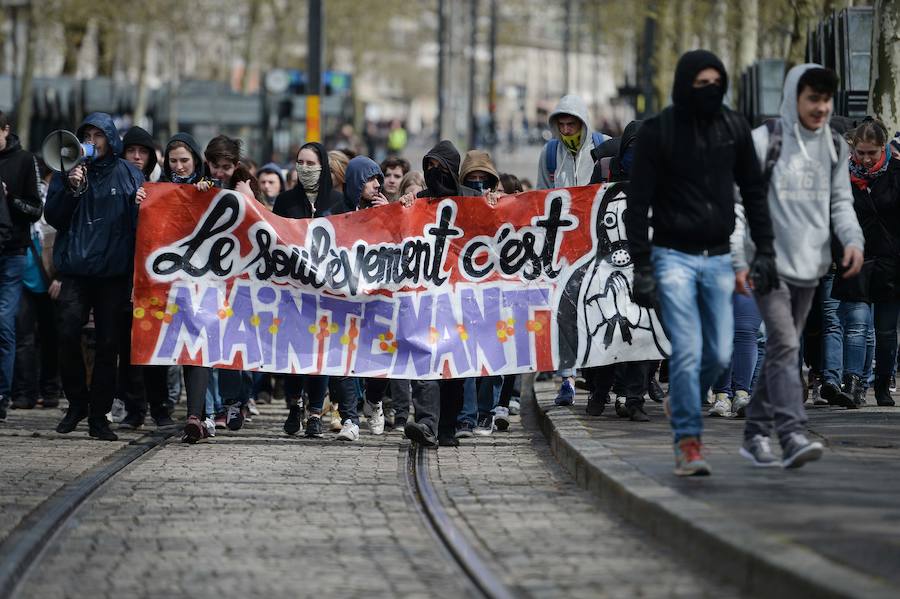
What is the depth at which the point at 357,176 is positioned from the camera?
13.0 m

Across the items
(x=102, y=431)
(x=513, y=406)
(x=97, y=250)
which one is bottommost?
(x=102, y=431)

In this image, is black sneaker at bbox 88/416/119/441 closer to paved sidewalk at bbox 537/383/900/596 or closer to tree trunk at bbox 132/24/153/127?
paved sidewalk at bbox 537/383/900/596

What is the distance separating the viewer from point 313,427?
12.5 meters

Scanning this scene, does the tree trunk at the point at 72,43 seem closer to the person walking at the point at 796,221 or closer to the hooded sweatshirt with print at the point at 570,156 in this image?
the hooded sweatshirt with print at the point at 570,156

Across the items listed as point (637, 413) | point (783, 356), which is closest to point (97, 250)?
point (637, 413)

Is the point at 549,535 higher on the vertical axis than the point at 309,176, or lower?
lower

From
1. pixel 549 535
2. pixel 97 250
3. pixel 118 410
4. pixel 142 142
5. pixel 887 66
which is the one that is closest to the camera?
pixel 549 535

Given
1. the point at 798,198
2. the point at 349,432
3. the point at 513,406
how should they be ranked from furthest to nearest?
the point at 513,406 → the point at 349,432 → the point at 798,198

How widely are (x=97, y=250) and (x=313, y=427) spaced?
1802 mm

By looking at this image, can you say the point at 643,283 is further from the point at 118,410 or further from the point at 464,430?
the point at 118,410

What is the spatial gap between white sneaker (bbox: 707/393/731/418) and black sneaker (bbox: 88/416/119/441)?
383 centimetres

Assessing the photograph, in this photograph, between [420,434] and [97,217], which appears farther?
[97,217]

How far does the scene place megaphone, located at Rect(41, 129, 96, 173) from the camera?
1177cm

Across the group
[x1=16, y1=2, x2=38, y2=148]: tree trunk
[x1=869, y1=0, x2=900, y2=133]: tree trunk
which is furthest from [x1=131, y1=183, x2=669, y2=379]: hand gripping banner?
[x1=16, y1=2, x2=38, y2=148]: tree trunk
